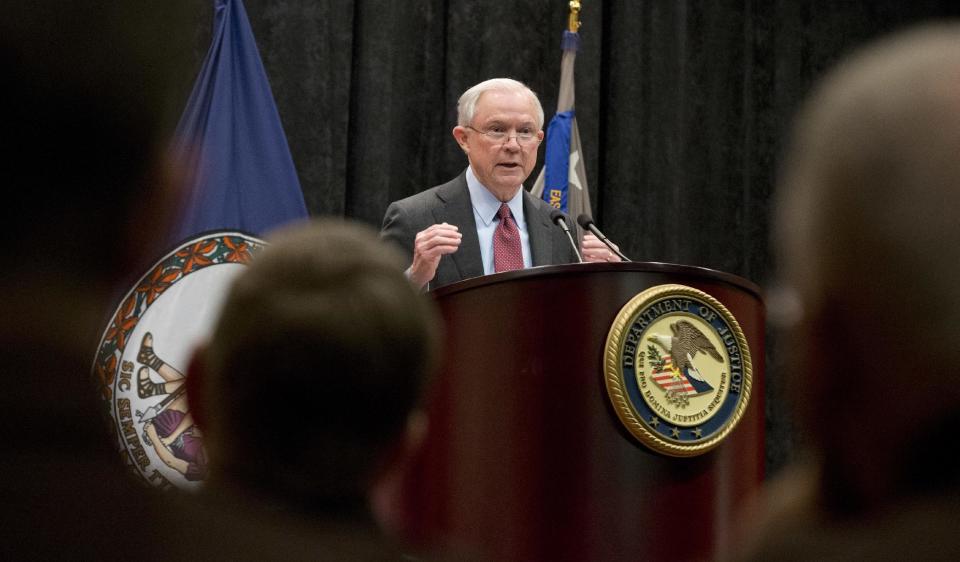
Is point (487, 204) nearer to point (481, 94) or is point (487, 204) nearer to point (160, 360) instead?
point (481, 94)

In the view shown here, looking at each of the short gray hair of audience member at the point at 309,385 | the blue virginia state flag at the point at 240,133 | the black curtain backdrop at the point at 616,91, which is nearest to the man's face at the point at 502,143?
the blue virginia state flag at the point at 240,133

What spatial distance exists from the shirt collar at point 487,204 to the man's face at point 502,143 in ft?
0.08

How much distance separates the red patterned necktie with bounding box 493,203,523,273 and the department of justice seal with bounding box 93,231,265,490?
0.80 metres

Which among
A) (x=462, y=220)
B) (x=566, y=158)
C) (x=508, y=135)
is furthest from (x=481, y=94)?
(x=566, y=158)

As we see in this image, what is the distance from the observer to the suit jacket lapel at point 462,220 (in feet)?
12.8

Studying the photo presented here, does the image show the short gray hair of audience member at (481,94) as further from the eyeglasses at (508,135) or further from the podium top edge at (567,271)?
the podium top edge at (567,271)

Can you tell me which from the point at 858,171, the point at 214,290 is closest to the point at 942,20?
the point at 214,290

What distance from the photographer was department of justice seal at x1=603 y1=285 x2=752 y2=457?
2.79m

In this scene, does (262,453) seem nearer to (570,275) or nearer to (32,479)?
(32,479)

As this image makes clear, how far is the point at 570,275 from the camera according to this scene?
287cm

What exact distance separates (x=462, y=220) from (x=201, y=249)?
99 cm

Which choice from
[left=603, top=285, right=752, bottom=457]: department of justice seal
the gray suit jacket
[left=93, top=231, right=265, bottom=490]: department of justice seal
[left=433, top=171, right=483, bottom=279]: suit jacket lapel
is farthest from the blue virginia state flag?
[left=603, top=285, right=752, bottom=457]: department of justice seal

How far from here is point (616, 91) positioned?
20.5 feet

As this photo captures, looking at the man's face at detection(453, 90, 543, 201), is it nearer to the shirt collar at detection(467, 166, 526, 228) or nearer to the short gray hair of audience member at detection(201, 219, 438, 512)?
the shirt collar at detection(467, 166, 526, 228)
